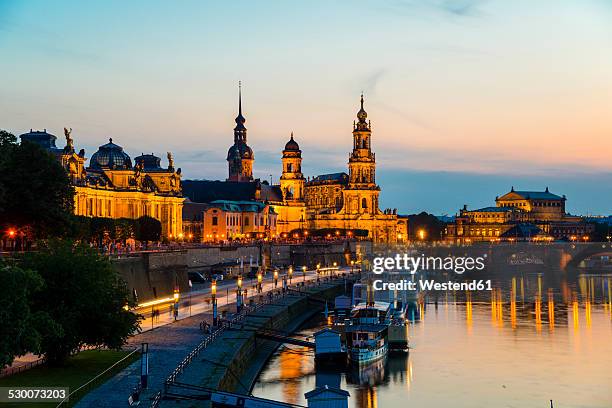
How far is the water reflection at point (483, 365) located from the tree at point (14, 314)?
1581 centimetres

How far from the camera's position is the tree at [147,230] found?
113375 mm

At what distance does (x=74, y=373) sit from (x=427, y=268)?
12527 centimetres

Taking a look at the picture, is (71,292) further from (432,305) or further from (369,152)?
(369,152)

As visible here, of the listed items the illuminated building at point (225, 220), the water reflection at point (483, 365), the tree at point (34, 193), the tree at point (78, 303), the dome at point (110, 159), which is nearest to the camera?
the tree at point (78, 303)

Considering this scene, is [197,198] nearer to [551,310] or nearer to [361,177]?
[361,177]

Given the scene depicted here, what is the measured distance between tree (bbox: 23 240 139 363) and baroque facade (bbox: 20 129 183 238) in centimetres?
6041

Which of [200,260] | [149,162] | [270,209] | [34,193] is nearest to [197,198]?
[270,209]

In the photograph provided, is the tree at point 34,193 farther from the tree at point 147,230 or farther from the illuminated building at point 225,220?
the illuminated building at point 225,220

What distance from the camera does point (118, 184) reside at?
128250 mm

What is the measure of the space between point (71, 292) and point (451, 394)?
20455 millimetres

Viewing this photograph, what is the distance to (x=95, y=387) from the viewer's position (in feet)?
122

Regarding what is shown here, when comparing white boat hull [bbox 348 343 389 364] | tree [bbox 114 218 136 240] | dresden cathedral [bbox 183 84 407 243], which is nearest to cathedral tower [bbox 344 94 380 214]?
dresden cathedral [bbox 183 84 407 243]

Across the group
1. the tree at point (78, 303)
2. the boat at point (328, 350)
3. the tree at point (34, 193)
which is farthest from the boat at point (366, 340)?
the tree at point (34, 193)

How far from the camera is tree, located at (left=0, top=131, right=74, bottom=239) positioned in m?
62.0
